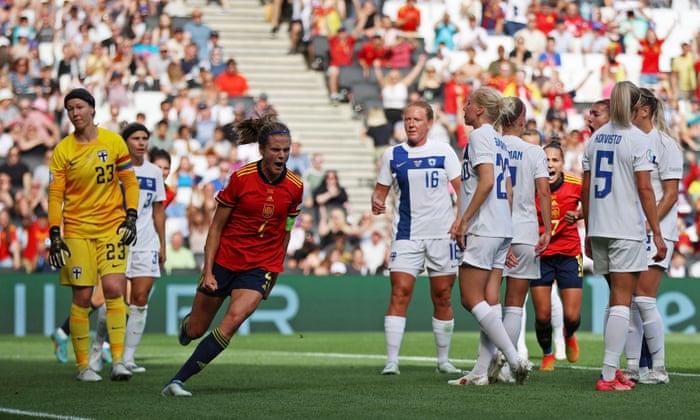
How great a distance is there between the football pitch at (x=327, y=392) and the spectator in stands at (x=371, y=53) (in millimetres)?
11964

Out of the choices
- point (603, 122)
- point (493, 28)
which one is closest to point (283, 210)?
point (603, 122)

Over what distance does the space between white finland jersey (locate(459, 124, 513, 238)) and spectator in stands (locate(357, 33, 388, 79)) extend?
16.8 metres

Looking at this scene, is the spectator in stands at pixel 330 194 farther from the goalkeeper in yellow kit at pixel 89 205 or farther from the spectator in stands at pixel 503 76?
the goalkeeper in yellow kit at pixel 89 205

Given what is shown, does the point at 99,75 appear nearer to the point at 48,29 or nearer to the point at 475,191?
the point at 48,29

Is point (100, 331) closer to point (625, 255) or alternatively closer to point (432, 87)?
point (625, 255)

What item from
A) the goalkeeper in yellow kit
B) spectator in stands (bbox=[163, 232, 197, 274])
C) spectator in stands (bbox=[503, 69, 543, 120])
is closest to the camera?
the goalkeeper in yellow kit

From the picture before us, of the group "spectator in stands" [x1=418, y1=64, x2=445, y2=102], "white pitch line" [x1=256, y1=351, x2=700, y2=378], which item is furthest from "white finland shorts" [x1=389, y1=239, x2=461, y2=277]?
"spectator in stands" [x1=418, y1=64, x2=445, y2=102]

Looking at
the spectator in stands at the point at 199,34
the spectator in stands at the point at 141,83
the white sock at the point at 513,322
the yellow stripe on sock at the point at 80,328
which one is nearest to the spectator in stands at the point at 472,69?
the spectator in stands at the point at 199,34

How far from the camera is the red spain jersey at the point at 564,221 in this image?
47.3 ft

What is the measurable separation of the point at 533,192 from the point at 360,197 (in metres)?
14.4

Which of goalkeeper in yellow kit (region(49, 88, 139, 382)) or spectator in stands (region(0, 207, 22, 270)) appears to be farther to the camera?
spectator in stands (region(0, 207, 22, 270))

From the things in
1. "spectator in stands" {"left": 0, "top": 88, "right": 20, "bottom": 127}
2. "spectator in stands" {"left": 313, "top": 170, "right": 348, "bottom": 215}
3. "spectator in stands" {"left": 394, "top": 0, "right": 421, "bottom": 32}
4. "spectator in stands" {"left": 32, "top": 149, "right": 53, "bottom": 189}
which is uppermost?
"spectator in stands" {"left": 394, "top": 0, "right": 421, "bottom": 32}

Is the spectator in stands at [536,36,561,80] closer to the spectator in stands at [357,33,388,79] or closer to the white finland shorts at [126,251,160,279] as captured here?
the spectator in stands at [357,33,388,79]

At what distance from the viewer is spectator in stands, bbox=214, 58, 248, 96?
27328 millimetres
